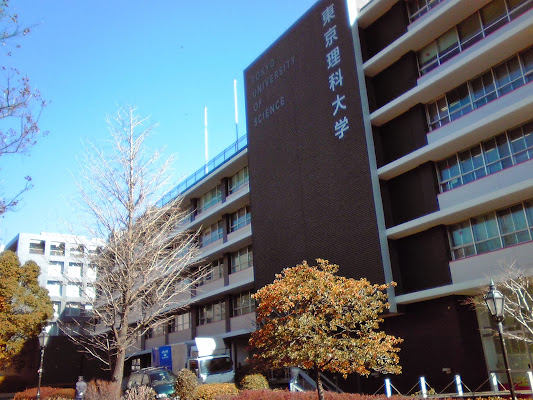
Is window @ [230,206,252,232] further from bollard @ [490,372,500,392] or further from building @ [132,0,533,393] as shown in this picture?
bollard @ [490,372,500,392]

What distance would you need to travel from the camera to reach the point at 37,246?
5203cm

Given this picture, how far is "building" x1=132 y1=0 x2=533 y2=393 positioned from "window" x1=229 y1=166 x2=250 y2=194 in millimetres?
3537

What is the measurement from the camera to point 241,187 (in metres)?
32.9

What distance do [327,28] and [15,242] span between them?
42.5 m

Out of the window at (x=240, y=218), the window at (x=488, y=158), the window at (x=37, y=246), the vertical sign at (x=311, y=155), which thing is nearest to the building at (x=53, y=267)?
the window at (x=37, y=246)

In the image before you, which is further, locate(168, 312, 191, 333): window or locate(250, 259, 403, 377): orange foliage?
locate(168, 312, 191, 333): window

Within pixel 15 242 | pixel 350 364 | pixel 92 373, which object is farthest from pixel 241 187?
pixel 15 242

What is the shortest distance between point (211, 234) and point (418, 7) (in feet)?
69.6

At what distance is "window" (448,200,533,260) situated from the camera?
693 inches

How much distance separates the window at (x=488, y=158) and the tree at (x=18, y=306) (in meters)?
26.8

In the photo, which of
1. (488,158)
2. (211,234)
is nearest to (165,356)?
(211,234)

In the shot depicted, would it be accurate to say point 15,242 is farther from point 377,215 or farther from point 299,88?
point 377,215

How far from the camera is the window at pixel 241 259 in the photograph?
3152cm

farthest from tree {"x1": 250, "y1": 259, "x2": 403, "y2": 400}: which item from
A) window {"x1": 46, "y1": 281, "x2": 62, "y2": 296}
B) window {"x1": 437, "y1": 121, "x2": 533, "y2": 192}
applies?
window {"x1": 46, "y1": 281, "x2": 62, "y2": 296}
